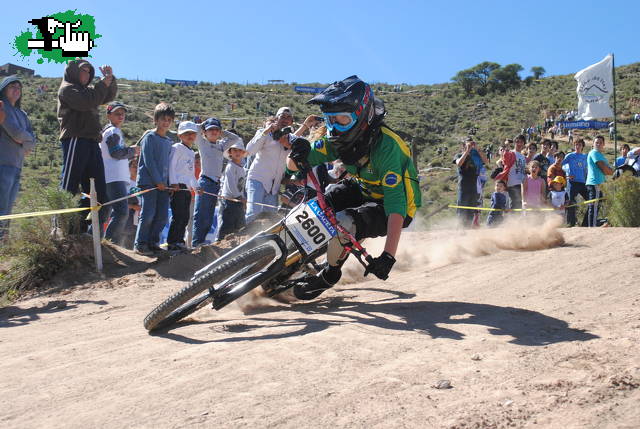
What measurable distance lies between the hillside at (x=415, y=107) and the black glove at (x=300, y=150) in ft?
94.1

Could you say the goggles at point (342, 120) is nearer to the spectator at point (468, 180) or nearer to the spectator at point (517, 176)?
the spectator at point (468, 180)

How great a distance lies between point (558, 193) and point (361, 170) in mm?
7780

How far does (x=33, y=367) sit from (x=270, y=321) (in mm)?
1942

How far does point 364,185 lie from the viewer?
642 centimetres

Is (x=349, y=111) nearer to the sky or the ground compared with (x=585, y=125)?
nearer to the ground

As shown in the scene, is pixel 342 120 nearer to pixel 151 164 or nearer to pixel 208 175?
pixel 151 164

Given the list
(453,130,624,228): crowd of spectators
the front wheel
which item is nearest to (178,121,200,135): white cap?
the front wheel

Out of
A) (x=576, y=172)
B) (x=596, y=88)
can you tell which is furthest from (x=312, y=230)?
(x=596, y=88)

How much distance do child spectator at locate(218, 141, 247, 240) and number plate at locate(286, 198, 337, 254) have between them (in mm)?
4626

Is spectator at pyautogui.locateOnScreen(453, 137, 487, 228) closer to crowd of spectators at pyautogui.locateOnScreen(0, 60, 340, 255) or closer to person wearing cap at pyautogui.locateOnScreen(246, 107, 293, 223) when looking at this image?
crowd of spectators at pyautogui.locateOnScreen(0, 60, 340, 255)

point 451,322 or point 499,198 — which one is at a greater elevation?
point 499,198

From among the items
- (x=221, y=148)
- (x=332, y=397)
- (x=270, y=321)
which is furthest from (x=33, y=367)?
(x=221, y=148)

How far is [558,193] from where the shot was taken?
41.3ft

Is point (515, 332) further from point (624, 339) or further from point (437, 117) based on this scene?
point (437, 117)
